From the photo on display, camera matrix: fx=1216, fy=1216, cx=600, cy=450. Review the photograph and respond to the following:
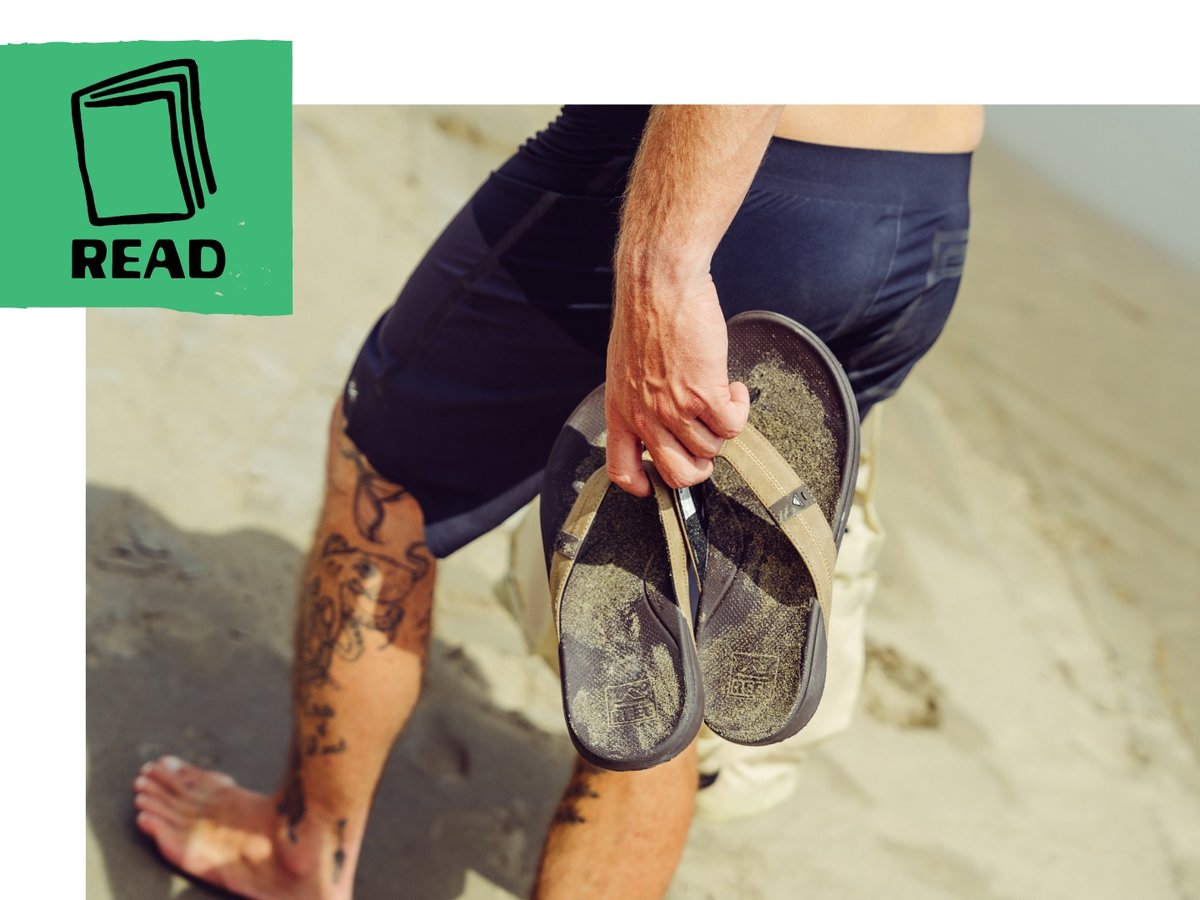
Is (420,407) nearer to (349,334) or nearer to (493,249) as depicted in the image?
(493,249)

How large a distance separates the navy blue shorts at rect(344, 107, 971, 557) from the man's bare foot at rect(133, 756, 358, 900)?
1.74ft

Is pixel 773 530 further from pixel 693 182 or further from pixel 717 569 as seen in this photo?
pixel 693 182

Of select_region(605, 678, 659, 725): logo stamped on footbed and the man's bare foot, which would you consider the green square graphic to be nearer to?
select_region(605, 678, 659, 725): logo stamped on footbed

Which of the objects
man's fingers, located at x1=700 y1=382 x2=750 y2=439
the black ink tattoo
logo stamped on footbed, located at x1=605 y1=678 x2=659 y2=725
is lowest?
the black ink tattoo

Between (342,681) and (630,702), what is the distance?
24.0 inches

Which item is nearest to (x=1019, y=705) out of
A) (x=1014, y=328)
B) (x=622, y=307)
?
(x=622, y=307)

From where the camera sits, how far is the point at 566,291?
1393mm

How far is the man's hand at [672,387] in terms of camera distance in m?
1.10

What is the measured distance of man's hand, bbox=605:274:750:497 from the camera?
1.10 m

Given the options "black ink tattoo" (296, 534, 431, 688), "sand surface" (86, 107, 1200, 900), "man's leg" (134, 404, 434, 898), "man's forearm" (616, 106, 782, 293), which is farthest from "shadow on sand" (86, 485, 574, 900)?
"man's forearm" (616, 106, 782, 293)

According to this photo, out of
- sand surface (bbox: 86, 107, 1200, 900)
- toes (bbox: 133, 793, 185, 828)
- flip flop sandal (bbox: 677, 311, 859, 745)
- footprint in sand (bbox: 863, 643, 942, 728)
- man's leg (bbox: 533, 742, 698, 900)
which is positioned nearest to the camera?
flip flop sandal (bbox: 677, 311, 859, 745)

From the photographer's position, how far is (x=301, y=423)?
110 inches

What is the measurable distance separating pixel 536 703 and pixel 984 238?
3.63 metres

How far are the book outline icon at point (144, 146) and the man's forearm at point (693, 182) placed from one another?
0.44 metres
